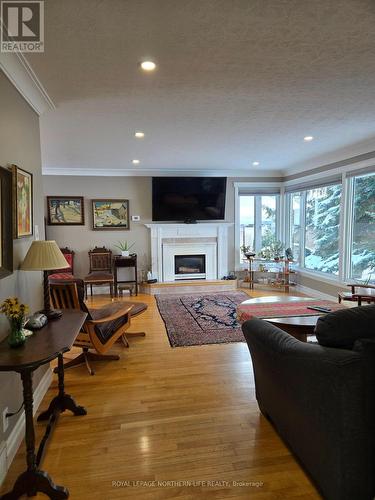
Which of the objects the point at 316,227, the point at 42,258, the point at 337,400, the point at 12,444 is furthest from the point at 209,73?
the point at 316,227

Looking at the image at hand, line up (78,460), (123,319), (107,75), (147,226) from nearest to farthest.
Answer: (78,460)
(107,75)
(123,319)
(147,226)

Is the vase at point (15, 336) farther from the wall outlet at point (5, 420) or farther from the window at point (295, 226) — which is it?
the window at point (295, 226)

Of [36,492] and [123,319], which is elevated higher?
[123,319]

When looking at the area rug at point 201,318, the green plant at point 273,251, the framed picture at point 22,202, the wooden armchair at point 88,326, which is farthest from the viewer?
the green plant at point 273,251

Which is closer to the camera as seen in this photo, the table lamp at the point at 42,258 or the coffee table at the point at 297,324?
the table lamp at the point at 42,258

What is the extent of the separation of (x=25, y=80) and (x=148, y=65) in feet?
3.08

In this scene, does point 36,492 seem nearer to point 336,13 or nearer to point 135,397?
point 135,397

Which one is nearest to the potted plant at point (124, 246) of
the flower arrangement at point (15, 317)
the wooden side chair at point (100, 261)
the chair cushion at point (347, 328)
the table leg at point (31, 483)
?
the wooden side chair at point (100, 261)

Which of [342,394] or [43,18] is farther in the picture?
[43,18]

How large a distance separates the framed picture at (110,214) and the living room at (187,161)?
1167 millimetres

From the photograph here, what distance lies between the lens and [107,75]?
238cm

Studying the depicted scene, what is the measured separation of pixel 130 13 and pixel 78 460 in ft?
8.62

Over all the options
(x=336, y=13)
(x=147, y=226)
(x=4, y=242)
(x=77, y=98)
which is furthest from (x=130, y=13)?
(x=147, y=226)

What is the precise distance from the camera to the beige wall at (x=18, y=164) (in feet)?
6.53
